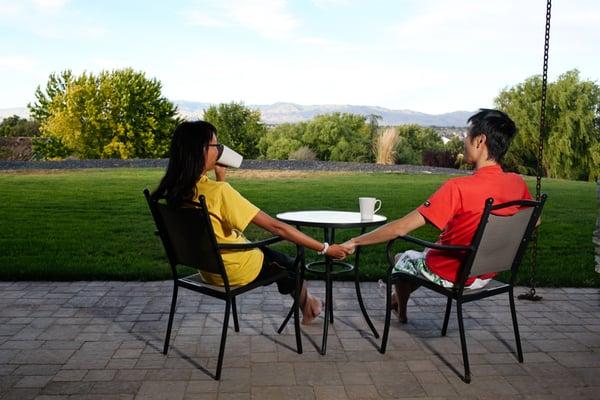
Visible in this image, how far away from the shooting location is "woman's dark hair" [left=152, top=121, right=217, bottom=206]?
2938 millimetres

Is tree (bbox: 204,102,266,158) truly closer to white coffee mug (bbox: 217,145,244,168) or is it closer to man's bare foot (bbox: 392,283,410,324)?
man's bare foot (bbox: 392,283,410,324)

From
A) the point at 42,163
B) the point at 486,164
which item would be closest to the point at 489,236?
the point at 486,164

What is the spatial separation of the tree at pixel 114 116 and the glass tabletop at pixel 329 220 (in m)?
35.8

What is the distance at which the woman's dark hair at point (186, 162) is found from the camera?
2.94 meters

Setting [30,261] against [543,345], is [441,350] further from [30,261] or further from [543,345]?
[30,261]

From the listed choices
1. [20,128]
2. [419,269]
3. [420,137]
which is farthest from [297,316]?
[420,137]

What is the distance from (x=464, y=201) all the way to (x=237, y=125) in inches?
2013

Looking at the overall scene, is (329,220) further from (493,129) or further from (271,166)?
(271,166)

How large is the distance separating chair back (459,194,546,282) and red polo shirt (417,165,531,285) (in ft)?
0.26

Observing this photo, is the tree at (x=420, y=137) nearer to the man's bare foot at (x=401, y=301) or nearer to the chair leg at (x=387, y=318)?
the man's bare foot at (x=401, y=301)

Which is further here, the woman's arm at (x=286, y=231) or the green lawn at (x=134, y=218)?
the green lawn at (x=134, y=218)

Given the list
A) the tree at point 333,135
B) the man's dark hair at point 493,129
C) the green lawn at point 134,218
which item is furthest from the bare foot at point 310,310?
the tree at point 333,135

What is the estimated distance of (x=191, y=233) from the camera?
297 centimetres

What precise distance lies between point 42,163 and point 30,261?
14.9 m
